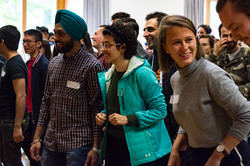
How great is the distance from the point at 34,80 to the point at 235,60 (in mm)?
2147

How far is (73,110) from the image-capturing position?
2.19 meters

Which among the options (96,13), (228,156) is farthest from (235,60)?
(96,13)

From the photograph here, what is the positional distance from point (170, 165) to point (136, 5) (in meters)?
7.51

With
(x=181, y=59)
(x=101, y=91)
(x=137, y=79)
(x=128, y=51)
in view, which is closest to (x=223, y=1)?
(x=181, y=59)

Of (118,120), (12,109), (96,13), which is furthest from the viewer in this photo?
(96,13)

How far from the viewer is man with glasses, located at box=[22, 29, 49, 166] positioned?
3477 mm

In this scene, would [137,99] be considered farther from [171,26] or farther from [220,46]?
[220,46]

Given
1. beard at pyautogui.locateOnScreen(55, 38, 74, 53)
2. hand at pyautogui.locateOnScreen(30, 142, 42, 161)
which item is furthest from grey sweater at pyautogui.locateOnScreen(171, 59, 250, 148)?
hand at pyautogui.locateOnScreen(30, 142, 42, 161)

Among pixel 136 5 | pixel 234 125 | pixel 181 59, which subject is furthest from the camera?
pixel 136 5

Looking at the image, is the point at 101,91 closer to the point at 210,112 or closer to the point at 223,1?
the point at 210,112

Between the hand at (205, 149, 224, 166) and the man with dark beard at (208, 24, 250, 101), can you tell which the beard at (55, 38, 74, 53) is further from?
the man with dark beard at (208, 24, 250, 101)

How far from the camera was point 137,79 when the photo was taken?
1972 mm

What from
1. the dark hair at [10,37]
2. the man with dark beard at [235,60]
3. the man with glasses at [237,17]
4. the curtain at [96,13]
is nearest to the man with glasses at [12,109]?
the dark hair at [10,37]

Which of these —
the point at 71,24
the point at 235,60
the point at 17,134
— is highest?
the point at 71,24
